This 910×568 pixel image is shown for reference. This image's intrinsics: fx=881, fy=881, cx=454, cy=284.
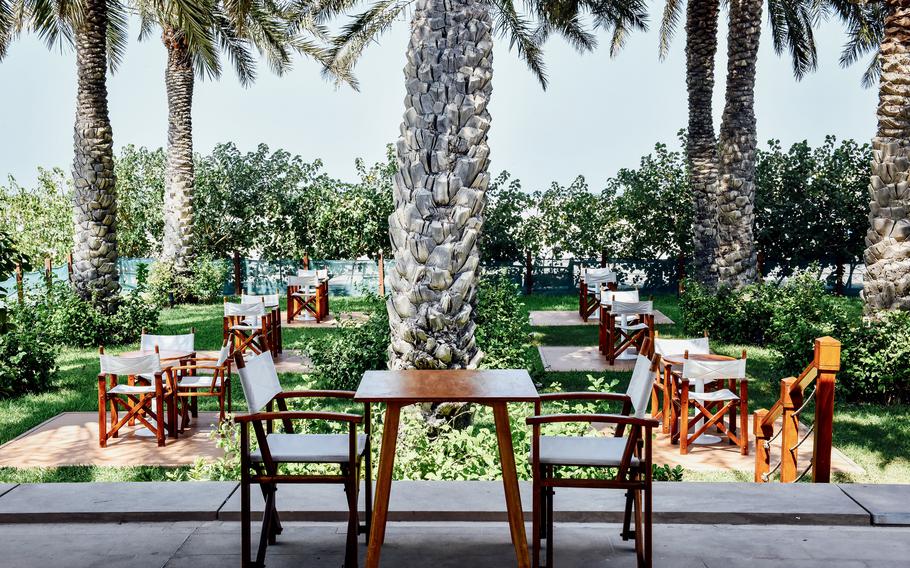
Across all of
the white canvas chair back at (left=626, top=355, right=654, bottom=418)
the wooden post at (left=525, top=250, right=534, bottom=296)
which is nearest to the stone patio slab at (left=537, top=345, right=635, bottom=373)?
the white canvas chair back at (left=626, top=355, right=654, bottom=418)

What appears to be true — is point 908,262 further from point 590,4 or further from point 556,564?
point 590,4

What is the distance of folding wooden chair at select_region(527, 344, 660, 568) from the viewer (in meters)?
3.73

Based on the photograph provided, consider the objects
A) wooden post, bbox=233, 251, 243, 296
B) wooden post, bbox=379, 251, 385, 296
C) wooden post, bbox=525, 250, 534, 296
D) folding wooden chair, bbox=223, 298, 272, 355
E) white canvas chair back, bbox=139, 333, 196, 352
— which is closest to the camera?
white canvas chair back, bbox=139, 333, 196, 352

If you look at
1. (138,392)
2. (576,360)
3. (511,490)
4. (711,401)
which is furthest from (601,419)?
(576,360)

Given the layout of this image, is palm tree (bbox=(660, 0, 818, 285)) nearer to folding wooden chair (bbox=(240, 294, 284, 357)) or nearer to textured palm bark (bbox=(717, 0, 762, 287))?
textured palm bark (bbox=(717, 0, 762, 287))

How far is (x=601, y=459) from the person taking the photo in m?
3.86

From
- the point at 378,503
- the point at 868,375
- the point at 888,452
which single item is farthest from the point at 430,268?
the point at 868,375

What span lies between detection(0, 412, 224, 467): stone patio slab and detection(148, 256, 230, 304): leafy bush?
11.4 m

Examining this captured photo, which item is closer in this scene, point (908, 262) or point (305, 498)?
point (305, 498)

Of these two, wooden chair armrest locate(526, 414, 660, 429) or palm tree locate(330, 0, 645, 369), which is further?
palm tree locate(330, 0, 645, 369)

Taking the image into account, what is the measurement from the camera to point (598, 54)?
24328 mm

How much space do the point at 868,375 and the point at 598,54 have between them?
16297mm

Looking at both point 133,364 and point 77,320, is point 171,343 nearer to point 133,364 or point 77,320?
point 133,364

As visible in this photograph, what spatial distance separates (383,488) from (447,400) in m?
0.47
